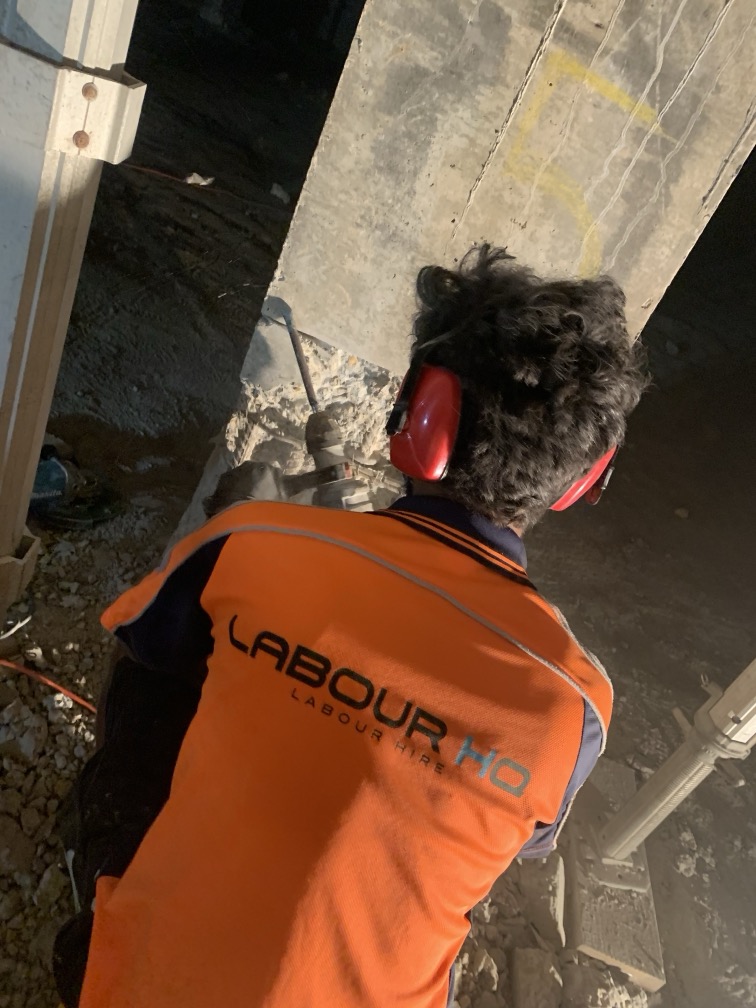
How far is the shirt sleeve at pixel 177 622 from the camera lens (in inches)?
52.0

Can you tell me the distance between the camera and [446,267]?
6.36ft

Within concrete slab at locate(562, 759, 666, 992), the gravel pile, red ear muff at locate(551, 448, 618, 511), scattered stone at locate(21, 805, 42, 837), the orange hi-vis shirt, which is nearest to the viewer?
the orange hi-vis shirt

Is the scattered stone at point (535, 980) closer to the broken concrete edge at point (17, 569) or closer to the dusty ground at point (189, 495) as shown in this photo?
the dusty ground at point (189, 495)

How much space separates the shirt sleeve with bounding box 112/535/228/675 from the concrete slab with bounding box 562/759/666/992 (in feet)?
5.96

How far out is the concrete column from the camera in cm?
142

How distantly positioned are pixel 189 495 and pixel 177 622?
192 cm

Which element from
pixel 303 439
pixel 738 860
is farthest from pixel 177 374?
pixel 738 860

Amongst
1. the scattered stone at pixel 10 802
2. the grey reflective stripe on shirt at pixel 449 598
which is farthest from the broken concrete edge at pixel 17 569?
the grey reflective stripe on shirt at pixel 449 598

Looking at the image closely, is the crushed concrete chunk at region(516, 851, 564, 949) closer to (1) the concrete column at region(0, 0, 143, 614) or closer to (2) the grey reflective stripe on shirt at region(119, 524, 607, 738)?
(2) the grey reflective stripe on shirt at region(119, 524, 607, 738)

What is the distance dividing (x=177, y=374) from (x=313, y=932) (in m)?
3.43

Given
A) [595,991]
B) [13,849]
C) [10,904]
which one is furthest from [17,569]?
[595,991]

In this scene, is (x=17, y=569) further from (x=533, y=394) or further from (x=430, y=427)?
(x=533, y=394)

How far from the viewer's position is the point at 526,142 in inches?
69.8

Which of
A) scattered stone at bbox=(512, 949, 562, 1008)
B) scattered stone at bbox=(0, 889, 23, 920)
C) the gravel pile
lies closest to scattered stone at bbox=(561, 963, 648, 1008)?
scattered stone at bbox=(512, 949, 562, 1008)
